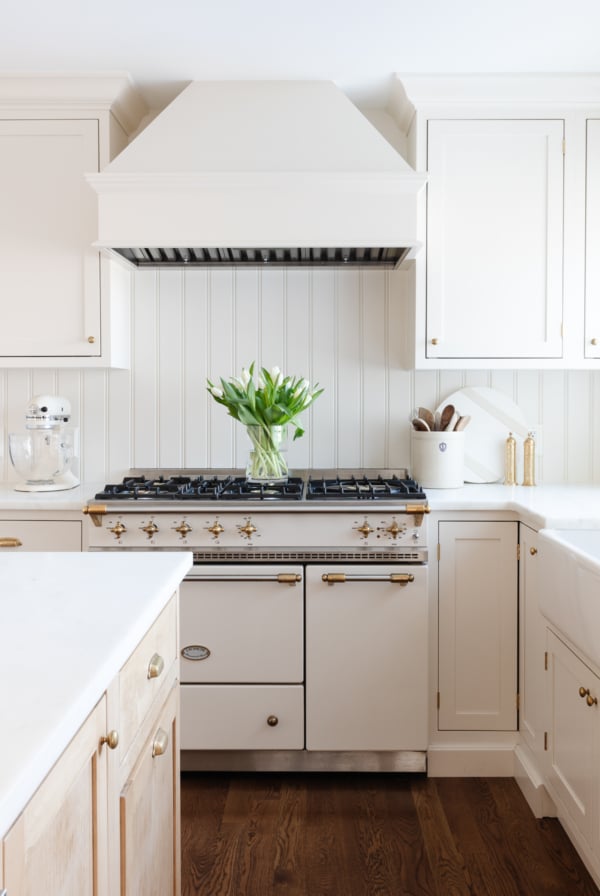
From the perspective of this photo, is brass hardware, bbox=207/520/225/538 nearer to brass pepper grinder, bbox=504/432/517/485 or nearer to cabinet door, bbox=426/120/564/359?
cabinet door, bbox=426/120/564/359

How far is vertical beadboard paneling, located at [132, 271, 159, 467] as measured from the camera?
10.3 feet

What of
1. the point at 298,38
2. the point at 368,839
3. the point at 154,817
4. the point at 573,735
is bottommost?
the point at 368,839

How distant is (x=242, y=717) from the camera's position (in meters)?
2.53

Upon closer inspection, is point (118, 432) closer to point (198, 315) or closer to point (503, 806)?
point (198, 315)

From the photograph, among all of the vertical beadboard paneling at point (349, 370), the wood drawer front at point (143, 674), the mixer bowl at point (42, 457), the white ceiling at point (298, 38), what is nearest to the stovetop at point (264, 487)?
the vertical beadboard paneling at point (349, 370)

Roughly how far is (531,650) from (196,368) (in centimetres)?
167

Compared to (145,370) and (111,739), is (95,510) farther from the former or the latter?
(111,739)

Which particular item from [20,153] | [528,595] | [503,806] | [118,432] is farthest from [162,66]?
[503,806]

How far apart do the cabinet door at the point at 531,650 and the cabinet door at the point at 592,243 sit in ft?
2.67

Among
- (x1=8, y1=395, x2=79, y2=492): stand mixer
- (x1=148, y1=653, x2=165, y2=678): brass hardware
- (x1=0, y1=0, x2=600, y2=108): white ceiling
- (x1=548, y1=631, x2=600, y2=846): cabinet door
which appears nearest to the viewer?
(x1=148, y1=653, x2=165, y2=678): brass hardware

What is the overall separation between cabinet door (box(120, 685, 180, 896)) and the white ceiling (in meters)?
1.99

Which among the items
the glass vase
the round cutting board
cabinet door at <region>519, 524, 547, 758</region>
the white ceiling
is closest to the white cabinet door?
cabinet door at <region>519, 524, 547, 758</region>

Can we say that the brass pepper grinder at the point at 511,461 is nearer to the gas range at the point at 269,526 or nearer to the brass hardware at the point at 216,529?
the gas range at the point at 269,526

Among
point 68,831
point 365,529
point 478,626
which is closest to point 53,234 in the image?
point 365,529
